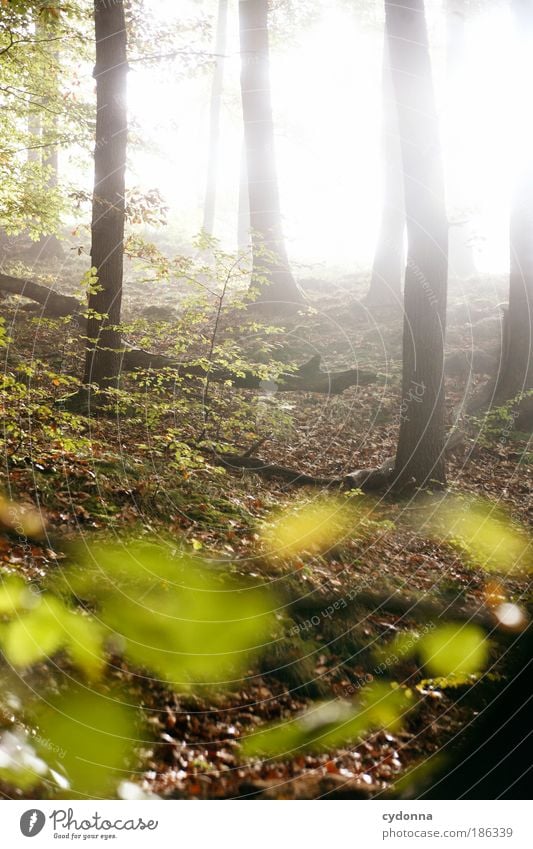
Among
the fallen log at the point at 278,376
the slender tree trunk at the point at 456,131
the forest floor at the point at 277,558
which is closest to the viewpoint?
the forest floor at the point at 277,558

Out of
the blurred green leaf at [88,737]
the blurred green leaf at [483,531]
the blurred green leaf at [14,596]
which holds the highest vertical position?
the blurred green leaf at [483,531]

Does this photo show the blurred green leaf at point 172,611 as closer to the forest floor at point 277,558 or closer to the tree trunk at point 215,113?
the forest floor at point 277,558

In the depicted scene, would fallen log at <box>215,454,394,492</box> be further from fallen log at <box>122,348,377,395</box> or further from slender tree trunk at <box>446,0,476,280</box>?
slender tree trunk at <box>446,0,476,280</box>

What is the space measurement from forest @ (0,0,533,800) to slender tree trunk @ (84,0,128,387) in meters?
0.04

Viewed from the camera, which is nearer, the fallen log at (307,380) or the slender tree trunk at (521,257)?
the slender tree trunk at (521,257)

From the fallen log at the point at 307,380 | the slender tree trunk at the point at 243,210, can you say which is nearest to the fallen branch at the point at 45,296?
the fallen log at the point at 307,380

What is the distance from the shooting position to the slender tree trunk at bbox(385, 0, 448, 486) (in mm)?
7883

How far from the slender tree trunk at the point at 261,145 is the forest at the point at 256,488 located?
0.08 meters

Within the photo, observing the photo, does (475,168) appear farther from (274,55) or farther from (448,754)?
(448,754)

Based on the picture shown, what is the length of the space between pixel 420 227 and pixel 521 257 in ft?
14.9

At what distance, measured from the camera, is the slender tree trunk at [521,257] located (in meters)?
10.9

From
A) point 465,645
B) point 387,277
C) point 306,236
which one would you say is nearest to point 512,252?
point 387,277

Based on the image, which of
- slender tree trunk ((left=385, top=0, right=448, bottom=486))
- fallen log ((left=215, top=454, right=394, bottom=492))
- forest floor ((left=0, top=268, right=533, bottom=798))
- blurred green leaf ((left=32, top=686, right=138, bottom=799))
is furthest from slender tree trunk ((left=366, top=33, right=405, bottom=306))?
blurred green leaf ((left=32, top=686, right=138, bottom=799))

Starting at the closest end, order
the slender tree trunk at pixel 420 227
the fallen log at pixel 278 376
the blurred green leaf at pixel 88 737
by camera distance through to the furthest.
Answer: the blurred green leaf at pixel 88 737
the slender tree trunk at pixel 420 227
the fallen log at pixel 278 376
